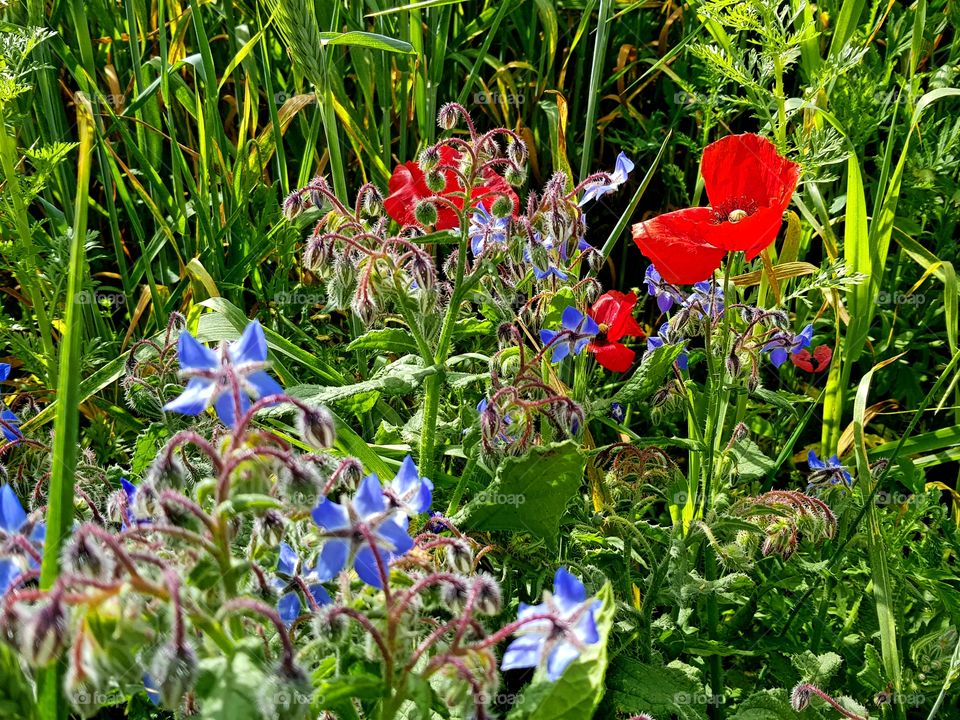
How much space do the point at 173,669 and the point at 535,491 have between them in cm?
80

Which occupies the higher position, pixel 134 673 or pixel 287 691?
pixel 287 691

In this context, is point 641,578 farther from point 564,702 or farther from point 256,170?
point 256,170

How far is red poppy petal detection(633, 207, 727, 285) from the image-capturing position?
1.79 meters

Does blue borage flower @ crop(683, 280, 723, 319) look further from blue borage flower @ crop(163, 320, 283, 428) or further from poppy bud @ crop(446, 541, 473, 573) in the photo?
blue borage flower @ crop(163, 320, 283, 428)

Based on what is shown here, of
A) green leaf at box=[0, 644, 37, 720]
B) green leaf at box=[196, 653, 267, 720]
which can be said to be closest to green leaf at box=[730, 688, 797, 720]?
green leaf at box=[196, 653, 267, 720]

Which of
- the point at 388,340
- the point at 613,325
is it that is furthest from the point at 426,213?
the point at 613,325

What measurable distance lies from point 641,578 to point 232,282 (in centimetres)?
112

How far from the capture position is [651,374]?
1842mm

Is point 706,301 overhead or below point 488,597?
below

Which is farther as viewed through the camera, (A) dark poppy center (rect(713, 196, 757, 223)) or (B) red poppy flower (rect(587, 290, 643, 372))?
(B) red poppy flower (rect(587, 290, 643, 372))

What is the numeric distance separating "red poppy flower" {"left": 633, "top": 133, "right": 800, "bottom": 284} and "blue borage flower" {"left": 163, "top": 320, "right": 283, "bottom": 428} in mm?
935

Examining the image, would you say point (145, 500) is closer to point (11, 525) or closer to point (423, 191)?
point (11, 525)

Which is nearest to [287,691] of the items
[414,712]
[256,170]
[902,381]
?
[414,712]

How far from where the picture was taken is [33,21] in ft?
7.69
